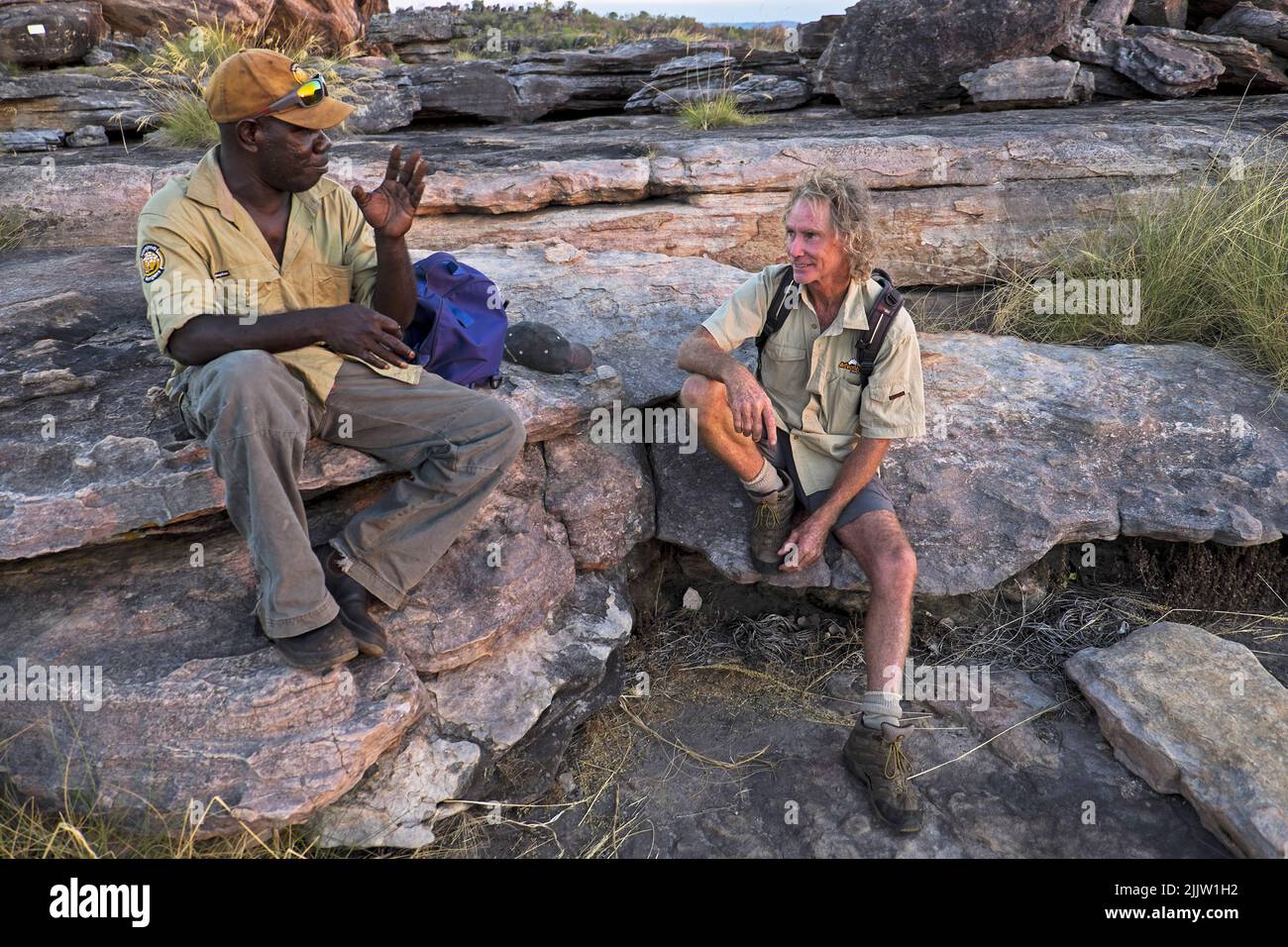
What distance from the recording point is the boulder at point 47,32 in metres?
7.40

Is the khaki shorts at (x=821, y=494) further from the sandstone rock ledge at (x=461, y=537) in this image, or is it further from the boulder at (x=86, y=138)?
the boulder at (x=86, y=138)

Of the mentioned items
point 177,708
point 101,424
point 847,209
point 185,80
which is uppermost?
point 185,80

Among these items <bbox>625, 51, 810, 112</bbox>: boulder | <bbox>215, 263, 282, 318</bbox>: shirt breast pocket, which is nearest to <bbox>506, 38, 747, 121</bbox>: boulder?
<bbox>625, 51, 810, 112</bbox>: boulder

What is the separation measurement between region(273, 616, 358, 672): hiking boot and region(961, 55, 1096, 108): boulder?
19.8 ft

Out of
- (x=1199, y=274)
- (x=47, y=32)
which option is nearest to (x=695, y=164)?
(x=1199, y=274)

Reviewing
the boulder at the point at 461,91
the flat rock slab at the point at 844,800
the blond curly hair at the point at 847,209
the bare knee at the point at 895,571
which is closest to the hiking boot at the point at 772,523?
the bare knee at the point at 895,571

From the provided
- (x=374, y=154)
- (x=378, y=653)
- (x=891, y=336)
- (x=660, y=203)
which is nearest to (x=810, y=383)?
(x=891, y=336)

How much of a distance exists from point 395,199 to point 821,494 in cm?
187

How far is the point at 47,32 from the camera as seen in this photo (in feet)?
25.0

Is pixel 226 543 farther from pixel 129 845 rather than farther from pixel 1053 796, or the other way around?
pixel 1053 796

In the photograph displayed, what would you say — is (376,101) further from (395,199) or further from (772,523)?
(772,523)

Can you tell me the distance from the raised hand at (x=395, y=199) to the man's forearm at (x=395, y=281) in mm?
47

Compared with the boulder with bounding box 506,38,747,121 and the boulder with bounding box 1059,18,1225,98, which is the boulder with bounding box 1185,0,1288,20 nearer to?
the boulder with bounding box 1059,18,1225,98

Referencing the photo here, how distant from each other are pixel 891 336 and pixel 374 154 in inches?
155
